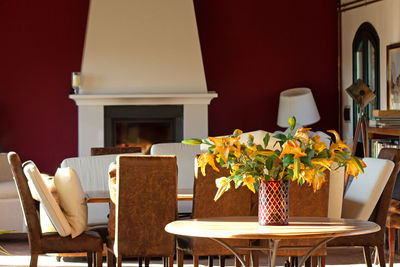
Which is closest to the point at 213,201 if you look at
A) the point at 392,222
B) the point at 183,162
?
the point at 392,222

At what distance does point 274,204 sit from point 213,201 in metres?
1.09

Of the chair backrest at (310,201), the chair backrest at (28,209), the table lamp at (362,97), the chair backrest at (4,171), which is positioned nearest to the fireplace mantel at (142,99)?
the chair backrest at (4,171)

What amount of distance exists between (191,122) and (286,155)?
6.20 metres

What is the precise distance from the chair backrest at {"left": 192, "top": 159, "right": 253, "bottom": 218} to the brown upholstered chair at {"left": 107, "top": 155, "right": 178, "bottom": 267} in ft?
0.45

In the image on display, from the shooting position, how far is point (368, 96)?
8406 millimetres

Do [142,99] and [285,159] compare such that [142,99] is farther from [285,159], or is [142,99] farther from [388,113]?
[285,159]

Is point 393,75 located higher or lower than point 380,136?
higher

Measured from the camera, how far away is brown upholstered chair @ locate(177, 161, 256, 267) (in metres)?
4.55

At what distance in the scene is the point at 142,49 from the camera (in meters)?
9.48

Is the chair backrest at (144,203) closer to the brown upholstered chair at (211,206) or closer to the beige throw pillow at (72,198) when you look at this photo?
the brown upholstered chair at (211,206)

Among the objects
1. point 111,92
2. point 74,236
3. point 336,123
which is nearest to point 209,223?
point 74,236

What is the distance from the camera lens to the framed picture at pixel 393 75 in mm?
8140

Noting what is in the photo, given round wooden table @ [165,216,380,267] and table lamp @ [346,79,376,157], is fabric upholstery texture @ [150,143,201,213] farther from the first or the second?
round wooden table @ [165,216,380,267]

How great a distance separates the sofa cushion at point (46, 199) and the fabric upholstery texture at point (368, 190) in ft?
5.84
